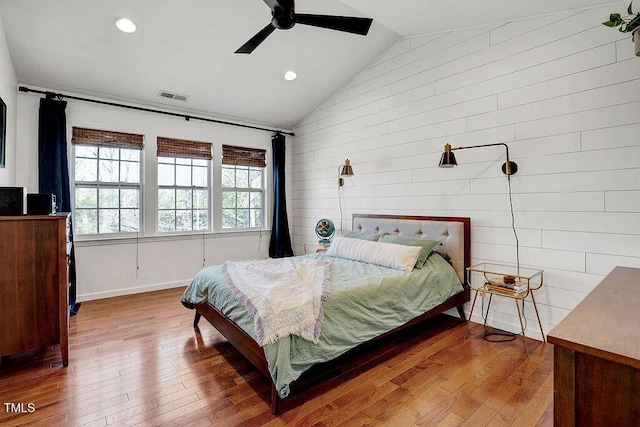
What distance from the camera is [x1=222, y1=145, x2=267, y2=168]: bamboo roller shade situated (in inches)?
200

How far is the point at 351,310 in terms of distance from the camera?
7.34ft

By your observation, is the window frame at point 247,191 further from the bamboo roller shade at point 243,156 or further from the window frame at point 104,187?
the window frame at point 104,187

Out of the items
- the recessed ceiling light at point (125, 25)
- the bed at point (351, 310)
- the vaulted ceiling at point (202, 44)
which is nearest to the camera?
the bed at point (351, 310)

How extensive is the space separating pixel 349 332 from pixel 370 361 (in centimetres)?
46

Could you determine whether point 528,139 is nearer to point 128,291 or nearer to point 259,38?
point 259,38

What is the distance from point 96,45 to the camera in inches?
126

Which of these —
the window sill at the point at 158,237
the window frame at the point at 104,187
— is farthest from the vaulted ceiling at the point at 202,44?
the window sill at the point at 158,237

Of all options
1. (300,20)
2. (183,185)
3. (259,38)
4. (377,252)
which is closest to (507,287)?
(377,252)

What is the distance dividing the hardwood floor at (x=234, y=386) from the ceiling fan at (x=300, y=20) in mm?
2523

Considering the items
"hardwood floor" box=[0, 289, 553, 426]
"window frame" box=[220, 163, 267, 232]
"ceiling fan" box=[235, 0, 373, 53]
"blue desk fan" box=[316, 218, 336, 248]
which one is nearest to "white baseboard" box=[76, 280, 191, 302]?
"window frame" box=[220, 163, 267, 232]

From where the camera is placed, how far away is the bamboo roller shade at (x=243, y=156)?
5.09 meters

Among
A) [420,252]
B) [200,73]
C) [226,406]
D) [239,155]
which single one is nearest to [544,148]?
[420,252]

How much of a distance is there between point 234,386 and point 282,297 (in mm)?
696

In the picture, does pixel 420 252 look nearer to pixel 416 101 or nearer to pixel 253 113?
pixel 416 101
